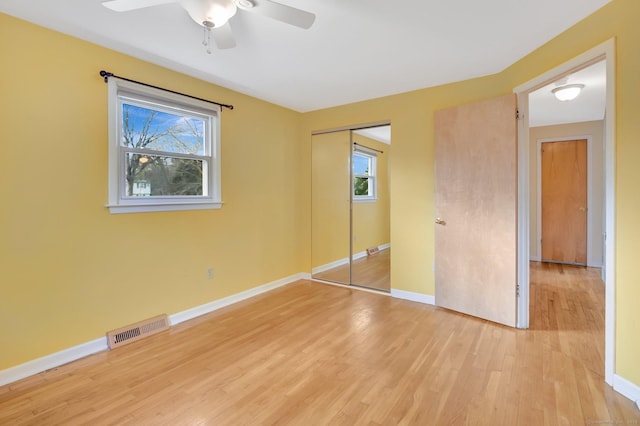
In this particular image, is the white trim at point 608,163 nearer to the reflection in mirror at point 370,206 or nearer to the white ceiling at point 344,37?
the white ceiling at point 344,37

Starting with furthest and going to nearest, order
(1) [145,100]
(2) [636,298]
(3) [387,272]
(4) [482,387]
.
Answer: (3) [387,272]
(1) [145,100]
(4) [482,387]
(2) [636,298]

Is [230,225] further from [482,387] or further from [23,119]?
[482,387]

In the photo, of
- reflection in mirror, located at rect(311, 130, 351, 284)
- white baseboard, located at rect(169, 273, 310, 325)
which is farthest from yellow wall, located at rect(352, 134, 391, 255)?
white baseboard, located at rect(169, 273, 310, 325)

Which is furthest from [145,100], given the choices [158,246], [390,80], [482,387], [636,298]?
[636,298]

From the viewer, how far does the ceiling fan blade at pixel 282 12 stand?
5.43 feet

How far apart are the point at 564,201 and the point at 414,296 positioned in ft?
12.6

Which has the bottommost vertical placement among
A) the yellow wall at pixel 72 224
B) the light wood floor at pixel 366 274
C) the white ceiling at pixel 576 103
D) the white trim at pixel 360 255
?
the light wood floor at pixel 366 274

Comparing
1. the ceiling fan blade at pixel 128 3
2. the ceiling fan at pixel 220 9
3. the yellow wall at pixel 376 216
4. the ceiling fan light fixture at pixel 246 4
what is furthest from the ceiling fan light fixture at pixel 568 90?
the ceiling fan blade at pixel 128 3

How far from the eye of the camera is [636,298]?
183 cm

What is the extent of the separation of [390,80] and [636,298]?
2.64 metres

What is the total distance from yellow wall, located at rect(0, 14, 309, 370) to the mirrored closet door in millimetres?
1583

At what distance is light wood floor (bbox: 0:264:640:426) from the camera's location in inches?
68.7

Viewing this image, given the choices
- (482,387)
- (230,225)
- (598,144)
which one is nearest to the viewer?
(482,387)

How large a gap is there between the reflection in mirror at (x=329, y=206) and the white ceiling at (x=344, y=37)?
50.8 inches
